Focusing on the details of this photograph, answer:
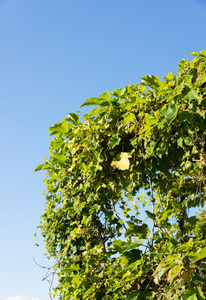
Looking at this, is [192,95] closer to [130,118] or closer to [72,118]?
[130,118]

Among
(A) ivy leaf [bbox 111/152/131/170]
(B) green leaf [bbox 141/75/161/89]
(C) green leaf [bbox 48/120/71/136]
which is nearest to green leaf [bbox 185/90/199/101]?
(B) green leaf [bbox 141/75/161/89]

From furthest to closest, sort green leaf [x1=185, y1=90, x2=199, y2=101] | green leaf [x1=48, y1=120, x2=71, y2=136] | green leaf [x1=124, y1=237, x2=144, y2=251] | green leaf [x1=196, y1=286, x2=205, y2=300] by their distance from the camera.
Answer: green leaf [x1=48, y1=120, x2=71, y2=136] → green leaf [x1=124, y1=237, x2=144, y2=251] → green leaf [x1=185, y1=90, x2=199, y2=101] → green leaf [x1=196, y1=286, x2=205, y2=300]

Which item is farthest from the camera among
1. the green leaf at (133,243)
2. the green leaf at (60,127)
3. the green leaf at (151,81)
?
the green leaf at (60,127)

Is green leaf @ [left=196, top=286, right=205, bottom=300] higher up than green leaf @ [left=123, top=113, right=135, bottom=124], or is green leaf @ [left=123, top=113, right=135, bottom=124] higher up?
green leaf @ [left=123, top=113, right=135, bottom=124]

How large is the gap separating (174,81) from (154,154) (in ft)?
1.72

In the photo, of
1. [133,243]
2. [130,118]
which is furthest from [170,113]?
[133,243]

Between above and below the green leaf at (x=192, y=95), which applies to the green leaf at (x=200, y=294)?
below

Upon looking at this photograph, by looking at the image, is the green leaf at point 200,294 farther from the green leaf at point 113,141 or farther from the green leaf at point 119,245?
the green leaf at point 113,141

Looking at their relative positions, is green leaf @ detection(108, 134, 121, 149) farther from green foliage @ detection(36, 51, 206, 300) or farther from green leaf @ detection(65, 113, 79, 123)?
green leaf @ detection(65, 113, 79, 123)

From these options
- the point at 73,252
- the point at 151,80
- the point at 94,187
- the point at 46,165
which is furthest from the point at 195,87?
the point at 73,252

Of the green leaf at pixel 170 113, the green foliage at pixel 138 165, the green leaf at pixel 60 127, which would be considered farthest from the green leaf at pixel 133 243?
the green leaf at pixel 60 127

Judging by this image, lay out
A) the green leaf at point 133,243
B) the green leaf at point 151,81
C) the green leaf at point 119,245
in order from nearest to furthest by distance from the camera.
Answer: the green leaf at point 133,243 → the green leaf at point 119,245 → the green leaf at point 151,81

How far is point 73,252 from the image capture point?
12.4ft

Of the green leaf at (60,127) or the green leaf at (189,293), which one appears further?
the green leaf at (60,127)
